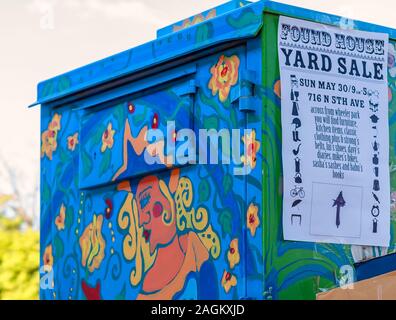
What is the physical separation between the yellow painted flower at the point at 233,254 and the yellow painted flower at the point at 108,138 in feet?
4.06

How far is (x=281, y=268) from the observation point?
548cm

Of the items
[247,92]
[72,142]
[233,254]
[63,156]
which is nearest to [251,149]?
[247,92]

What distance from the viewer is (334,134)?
5.77 m

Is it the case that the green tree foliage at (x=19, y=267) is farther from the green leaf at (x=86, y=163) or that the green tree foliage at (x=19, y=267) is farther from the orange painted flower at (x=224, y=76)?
the orange painted flower at (x=224, y=76)

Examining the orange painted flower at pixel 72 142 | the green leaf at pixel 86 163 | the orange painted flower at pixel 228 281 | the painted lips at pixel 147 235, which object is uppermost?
the orange painted flower at pixel 72 142

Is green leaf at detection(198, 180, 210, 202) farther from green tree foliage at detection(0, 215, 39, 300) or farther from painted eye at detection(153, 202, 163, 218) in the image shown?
green tree foliage at detection(0, 215, 39, 300)

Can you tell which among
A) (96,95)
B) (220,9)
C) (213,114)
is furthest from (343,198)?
(96,95)

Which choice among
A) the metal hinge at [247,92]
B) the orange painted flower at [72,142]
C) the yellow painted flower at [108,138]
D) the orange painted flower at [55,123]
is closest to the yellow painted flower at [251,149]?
the metal hinge at [247,92]

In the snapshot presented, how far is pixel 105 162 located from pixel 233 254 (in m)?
1.28

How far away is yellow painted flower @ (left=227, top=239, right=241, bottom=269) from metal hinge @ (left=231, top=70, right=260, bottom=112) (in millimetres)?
Result: 679

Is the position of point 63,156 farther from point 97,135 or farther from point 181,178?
point 181,178

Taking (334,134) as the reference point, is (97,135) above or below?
above

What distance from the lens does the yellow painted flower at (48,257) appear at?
7035mm

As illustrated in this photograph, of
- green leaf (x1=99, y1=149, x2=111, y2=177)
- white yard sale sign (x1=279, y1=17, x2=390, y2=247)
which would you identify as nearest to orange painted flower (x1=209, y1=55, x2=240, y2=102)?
white yard sale sign (x1=279, y1=17, x2=390, y2=247)
